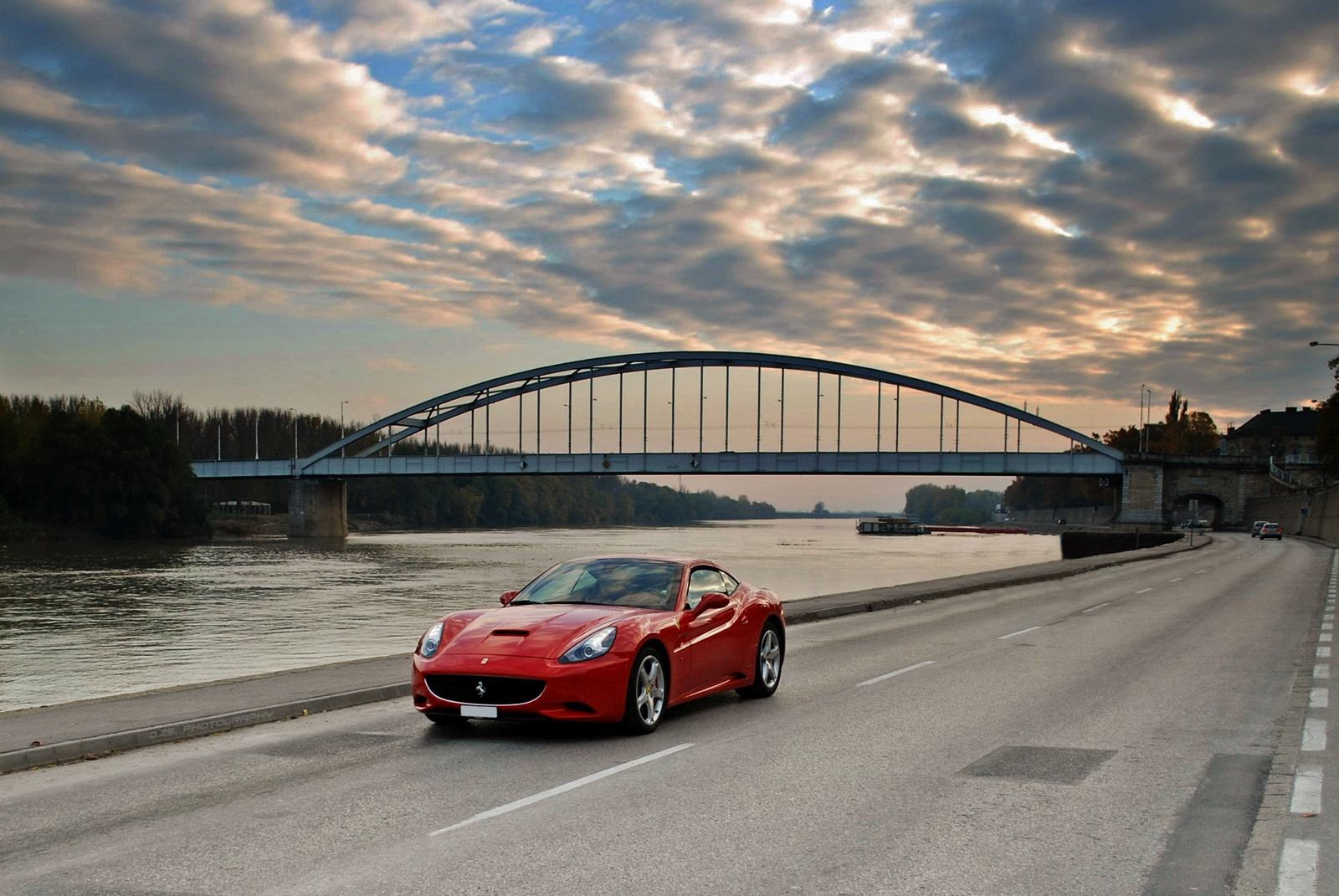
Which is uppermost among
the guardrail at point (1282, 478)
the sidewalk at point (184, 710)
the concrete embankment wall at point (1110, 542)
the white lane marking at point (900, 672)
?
the guardrail at point (1282, 478)

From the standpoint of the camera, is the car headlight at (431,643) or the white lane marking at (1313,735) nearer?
the white lane marking at (1313,735)

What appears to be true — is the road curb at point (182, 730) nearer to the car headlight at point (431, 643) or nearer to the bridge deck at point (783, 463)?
the car headlight at point (431, 643)

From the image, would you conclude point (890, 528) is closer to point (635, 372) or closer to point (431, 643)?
point (635, 372)

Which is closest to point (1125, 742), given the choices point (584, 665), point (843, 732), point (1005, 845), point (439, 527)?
point (843, 732)

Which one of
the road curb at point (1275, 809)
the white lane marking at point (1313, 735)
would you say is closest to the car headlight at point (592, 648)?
the road curb at point (1275, 809)

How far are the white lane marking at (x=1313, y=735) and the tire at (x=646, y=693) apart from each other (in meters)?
4.83

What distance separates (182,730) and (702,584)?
4.47m

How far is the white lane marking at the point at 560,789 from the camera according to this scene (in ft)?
21.3

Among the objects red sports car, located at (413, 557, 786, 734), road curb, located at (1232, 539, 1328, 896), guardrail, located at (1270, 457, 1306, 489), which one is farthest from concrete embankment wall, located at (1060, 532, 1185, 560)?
red sports car, located at (413, 557, 786, 734)

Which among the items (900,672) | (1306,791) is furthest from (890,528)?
(1306,791)

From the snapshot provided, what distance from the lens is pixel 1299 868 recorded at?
5.69 m

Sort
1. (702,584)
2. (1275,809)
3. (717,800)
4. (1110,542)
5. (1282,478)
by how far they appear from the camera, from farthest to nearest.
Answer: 1. (1282,478)
2. (1110,542)
3. (702,584)
4. (717,800)
5. (1275,809)

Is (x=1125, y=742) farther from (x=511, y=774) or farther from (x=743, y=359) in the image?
(x=743, y=359)

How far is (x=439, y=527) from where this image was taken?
6284 inches
